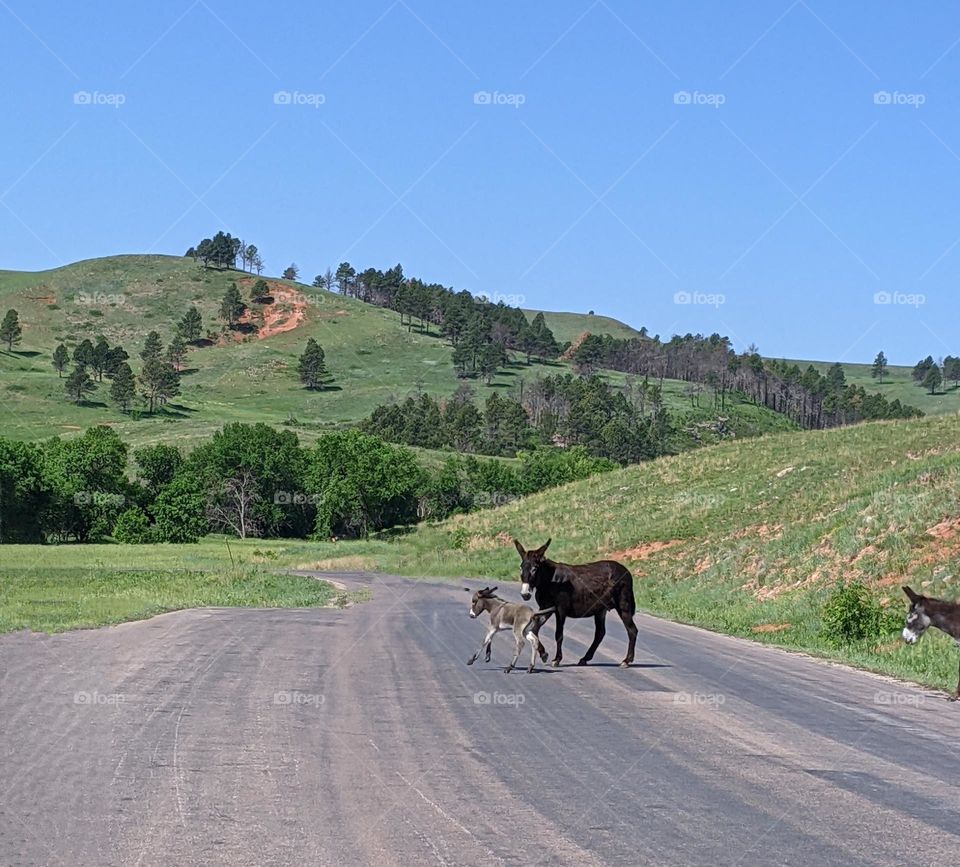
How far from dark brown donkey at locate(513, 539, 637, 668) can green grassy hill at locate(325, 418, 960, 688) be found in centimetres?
543

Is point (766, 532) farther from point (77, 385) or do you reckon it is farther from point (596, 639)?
point (77, 385)

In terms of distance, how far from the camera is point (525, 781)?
11375 millimetres

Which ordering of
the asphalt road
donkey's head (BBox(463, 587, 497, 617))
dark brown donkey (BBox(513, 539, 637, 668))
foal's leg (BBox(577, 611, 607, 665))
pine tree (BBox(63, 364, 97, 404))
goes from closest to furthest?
the asphalt road, dark brown donkey (BBox(513, 539, 637, 668)), donkey's head (BBox(463, 587, 497, 617)), foal's leg (BBox(577, 611, 607, 665)), pine tree (BBox(63, 364, 97, 404))

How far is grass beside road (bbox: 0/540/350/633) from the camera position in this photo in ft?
102

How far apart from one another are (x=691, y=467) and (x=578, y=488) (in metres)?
10.2

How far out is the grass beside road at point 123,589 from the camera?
102ft

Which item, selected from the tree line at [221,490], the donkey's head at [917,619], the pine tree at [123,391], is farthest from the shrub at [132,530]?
the donkey's head at [917,619]

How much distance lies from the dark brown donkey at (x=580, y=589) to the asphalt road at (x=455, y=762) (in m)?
0.78

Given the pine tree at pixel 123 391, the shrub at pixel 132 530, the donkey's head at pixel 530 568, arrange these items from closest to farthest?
the donkey's head at pixel 530 568 → the shrub at pixel 132 530 → the pine tree at pixel 123 391

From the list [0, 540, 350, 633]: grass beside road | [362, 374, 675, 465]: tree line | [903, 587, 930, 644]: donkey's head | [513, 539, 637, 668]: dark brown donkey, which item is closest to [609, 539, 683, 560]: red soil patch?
[0, 540, 350, 633]: grass beside road

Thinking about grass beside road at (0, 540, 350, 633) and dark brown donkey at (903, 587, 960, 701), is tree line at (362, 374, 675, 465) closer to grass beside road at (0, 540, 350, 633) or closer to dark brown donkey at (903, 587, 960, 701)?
grass beside road at (0, 540, 350, 633)

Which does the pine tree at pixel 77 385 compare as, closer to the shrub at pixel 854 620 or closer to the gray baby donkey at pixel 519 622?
the shrub at pixel 854 620

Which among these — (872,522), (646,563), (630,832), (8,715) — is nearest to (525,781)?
(630,832)

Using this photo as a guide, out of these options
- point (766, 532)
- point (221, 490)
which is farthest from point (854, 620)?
point (221, 490)
